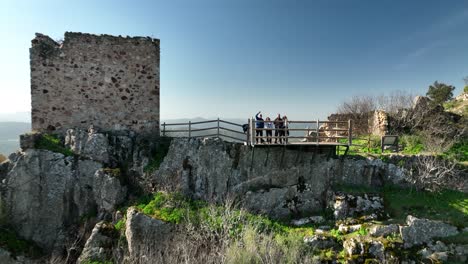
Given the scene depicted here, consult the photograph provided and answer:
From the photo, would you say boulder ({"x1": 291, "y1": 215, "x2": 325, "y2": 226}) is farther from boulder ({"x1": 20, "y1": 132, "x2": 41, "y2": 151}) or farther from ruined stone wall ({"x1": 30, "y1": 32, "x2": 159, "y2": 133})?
boulder ({"x1": 20, "y1": 132, "x2": 41, "y2": 151})

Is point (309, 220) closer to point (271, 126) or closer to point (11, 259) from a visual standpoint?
point (271, 126)

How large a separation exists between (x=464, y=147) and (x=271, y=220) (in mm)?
16550

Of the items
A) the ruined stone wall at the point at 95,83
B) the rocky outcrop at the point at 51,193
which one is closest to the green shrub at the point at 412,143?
the ruined stone wall at the point at 95,83

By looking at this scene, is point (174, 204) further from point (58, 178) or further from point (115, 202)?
point (58, 178)

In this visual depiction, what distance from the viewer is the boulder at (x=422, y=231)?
45.5ft

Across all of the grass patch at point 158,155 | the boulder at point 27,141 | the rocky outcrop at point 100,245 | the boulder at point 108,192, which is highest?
the boulder at point 27,141

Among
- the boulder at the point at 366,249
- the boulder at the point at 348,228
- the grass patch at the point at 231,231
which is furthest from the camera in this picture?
the boulder at the point at 348,228

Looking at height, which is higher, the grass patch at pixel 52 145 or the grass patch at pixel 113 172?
the grass patch at pixel 52 145

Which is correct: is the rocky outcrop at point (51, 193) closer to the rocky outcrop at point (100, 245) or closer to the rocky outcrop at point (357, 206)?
the rocky outcrop at point (100, 245)

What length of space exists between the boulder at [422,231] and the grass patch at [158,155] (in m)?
13.4

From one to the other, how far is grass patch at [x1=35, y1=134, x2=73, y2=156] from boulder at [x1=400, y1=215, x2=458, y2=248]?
18215 millimetres

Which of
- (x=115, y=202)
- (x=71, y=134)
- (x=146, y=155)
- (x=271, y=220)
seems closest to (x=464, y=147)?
(x=271, y=220)

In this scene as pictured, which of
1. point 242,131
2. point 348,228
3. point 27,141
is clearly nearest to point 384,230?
point 348,228

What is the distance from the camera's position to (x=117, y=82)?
1931 centimetres
